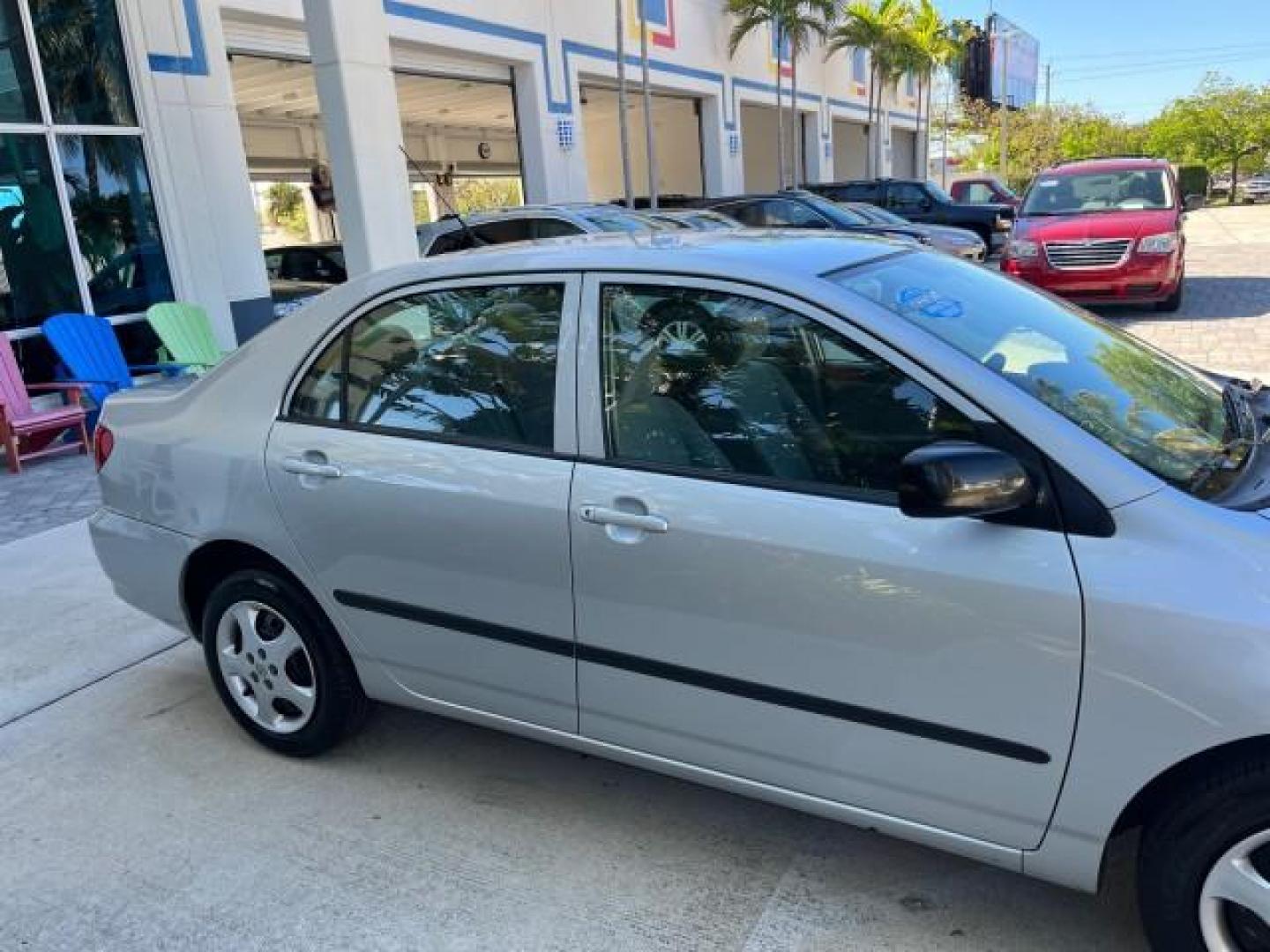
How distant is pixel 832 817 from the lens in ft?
7.70

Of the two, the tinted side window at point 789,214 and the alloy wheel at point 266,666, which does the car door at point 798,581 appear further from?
the tinted side window at point 789,214

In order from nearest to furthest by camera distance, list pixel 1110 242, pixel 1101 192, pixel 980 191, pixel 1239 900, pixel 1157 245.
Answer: pixel 1239 900 → pixel 1157 245 → pixel 1110 242 → pixel 1101 192 → pixel 980 191

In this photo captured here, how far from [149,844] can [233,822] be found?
0.22 metres

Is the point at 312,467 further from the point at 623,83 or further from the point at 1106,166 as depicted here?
the point at 623,83

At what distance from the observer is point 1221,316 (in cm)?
1053

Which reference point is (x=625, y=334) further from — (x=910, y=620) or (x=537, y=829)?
(x=537, y=829)

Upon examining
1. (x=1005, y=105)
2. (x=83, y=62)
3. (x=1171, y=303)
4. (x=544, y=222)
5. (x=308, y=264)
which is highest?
(x=1005, y=105)

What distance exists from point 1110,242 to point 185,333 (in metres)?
9.13

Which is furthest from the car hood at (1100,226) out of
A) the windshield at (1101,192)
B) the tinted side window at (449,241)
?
the tinted side window at (449,241)

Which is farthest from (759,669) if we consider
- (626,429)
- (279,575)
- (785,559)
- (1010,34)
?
(1010,34)

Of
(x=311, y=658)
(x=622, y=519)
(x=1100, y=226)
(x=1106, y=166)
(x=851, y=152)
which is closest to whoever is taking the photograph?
(x=622, y=519)

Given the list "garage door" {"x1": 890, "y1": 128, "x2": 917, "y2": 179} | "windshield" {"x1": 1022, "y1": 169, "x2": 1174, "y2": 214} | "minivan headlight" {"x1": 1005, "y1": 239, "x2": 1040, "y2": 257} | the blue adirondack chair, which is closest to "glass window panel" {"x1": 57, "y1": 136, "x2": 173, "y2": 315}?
the blue adirondack chair

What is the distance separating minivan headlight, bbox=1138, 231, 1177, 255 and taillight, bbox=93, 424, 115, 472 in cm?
1014

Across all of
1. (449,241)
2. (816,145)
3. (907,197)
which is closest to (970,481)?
(449,241)
